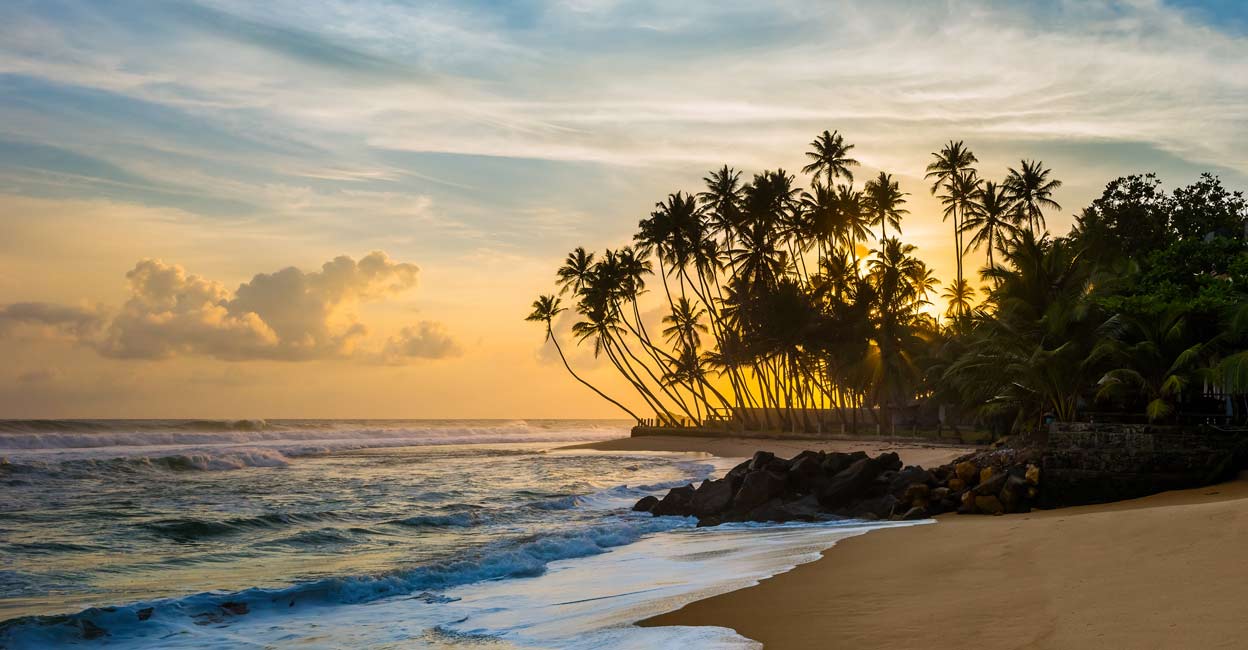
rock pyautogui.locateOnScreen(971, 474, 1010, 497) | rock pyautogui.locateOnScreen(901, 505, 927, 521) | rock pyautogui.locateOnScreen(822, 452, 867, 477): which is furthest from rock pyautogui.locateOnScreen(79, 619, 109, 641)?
rock pyautogui.locateOnScreen(822, 452, 867, 477)

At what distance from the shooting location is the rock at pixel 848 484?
18.8m

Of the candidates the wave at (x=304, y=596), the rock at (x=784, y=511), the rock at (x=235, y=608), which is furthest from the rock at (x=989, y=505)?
the rock at (x=235, y=608)

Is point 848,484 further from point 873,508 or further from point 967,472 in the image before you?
point 967,472

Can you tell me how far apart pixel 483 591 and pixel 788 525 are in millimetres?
7981

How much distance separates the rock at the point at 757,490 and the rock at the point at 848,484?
0.97 metres

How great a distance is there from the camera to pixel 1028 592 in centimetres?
761

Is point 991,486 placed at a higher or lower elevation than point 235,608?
higher

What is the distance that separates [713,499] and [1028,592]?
11.5 m

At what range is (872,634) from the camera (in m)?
6.74

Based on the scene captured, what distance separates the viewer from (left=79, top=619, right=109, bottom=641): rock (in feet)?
27.7

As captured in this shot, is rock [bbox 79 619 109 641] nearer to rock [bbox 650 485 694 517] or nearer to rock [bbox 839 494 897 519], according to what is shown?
rock [bbox 650 485 694 517]

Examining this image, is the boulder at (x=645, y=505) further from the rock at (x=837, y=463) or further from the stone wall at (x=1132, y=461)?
the stone wall at (x=1132, y=461)

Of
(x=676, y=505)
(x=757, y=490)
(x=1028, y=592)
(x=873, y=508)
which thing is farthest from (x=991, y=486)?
(x=1028, y=592)

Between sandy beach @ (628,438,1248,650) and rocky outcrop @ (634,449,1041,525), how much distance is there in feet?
17.7
